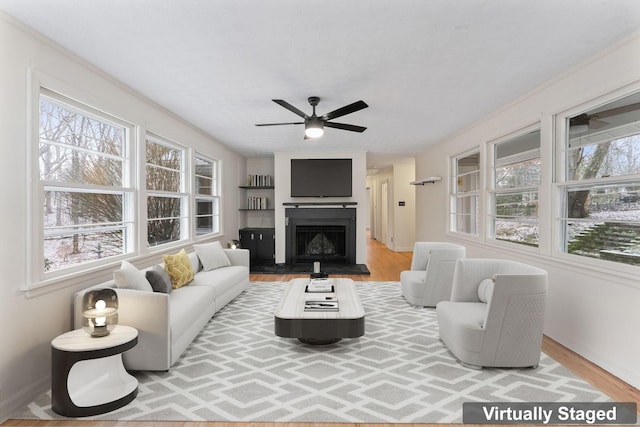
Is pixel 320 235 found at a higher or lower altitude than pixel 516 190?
lower

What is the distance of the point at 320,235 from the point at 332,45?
5508 millimetres

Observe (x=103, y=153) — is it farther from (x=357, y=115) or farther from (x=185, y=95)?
(x=357, y=115)

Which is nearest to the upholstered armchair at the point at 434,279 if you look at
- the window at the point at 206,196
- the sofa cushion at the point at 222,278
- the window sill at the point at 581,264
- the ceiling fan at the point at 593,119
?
the window sill at the point at 581,264

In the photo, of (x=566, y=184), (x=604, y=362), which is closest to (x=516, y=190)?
(x=566, y=184)

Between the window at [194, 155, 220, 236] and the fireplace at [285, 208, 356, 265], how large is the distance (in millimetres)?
1607

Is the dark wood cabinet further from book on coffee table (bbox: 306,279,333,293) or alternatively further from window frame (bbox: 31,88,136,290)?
window frame (bbox: 31,88,136,290)

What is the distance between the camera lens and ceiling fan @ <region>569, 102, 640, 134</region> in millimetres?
2930

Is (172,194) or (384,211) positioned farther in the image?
(384,211)

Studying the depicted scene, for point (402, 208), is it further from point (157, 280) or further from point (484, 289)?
point (157, 280)

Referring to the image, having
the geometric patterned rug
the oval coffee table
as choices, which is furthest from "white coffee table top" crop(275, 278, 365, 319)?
the geometric patterned rug

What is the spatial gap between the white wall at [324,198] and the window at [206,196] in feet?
4.81

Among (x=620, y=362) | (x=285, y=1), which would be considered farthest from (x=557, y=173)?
(x=285, y=1)

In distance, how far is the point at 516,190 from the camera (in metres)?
4.42

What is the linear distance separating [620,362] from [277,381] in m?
2.58
